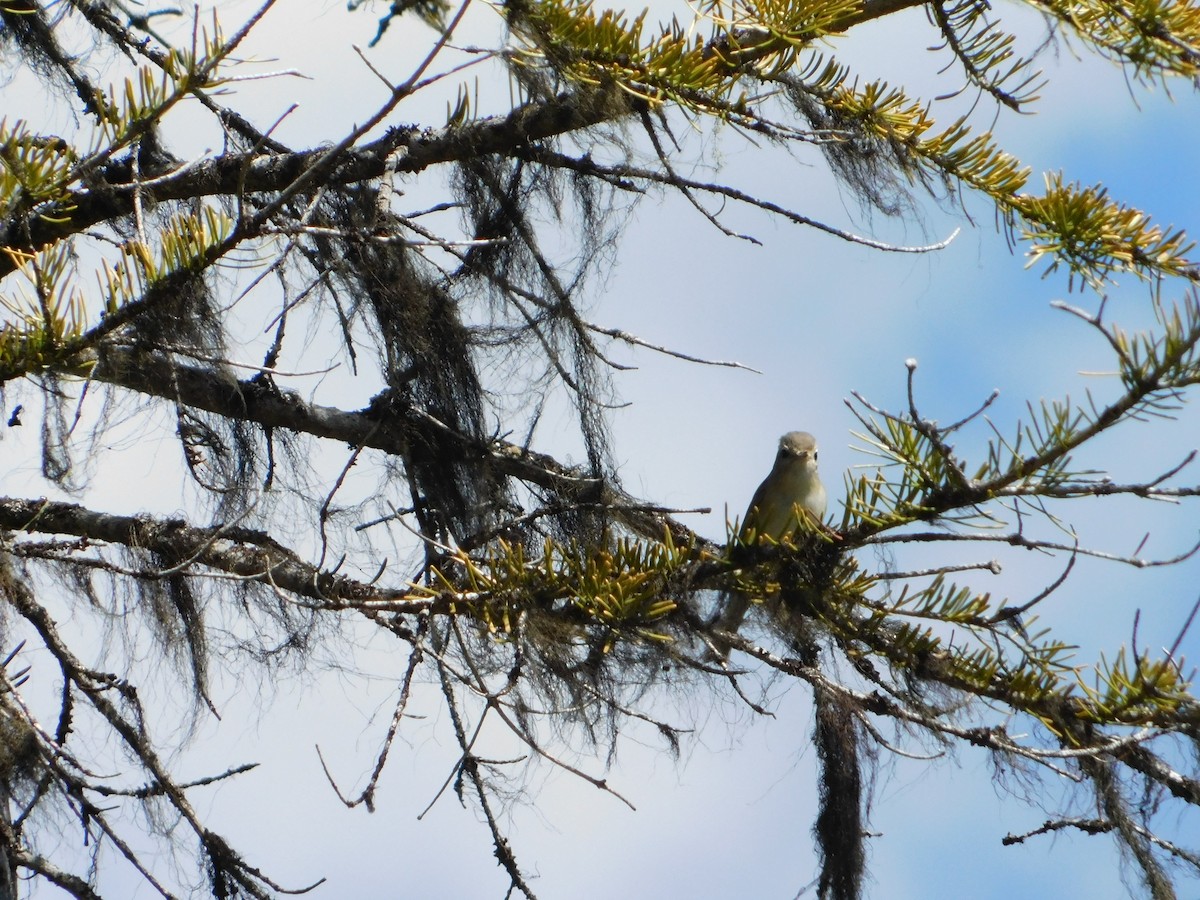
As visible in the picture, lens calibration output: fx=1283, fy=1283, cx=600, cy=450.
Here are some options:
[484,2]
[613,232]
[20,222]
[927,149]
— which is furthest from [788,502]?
[20,222]

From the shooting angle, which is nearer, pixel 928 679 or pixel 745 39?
pixel 928 679

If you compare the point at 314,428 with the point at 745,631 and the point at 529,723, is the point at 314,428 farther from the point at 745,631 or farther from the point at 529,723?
the point at 745,631

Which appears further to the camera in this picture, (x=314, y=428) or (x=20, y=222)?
(x=314, y=428)

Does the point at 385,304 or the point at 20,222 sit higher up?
the point at 385,304

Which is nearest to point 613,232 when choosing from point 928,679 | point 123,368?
point 123,368

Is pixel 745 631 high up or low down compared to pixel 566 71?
down

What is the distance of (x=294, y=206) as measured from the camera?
3.93 meters

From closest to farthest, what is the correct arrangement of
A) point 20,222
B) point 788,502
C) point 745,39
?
point 20,222
point 745,39
point 788,502

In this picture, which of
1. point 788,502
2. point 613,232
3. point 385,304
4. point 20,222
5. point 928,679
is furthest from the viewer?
point 788,502

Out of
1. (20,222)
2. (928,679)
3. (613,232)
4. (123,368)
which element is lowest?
(928,679)

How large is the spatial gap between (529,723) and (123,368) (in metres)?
1.17

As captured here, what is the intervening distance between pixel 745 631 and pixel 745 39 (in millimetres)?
1376

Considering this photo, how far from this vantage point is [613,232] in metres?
3.73

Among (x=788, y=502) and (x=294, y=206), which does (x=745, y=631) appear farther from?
(x=294, y=206)
